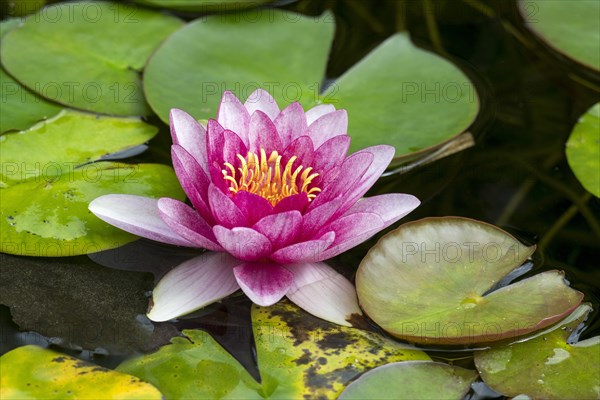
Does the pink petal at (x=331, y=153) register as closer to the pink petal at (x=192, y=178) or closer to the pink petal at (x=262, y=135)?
the pink petal at (x=262, y=135)

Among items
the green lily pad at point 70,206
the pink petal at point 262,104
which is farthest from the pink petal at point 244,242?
the pink petal at point 262,104

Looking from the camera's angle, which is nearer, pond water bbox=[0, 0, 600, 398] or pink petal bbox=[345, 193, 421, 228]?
pond water bbox=[0, 0, 600, 398]

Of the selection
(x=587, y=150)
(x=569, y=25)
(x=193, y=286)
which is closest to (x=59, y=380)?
(x=193, y=286)

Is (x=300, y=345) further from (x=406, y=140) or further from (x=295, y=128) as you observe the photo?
(x=406, y=140)

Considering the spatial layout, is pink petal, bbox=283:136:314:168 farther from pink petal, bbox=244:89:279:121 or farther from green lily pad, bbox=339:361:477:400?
green lily pad, bbox=339:361:477:400

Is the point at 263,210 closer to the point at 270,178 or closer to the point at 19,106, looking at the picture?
the point at 270,178

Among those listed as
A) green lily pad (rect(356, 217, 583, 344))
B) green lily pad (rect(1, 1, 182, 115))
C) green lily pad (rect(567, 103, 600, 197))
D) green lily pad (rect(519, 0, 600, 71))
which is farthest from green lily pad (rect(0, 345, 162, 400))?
green lily pad (rect(519, 0, 600, 71))
